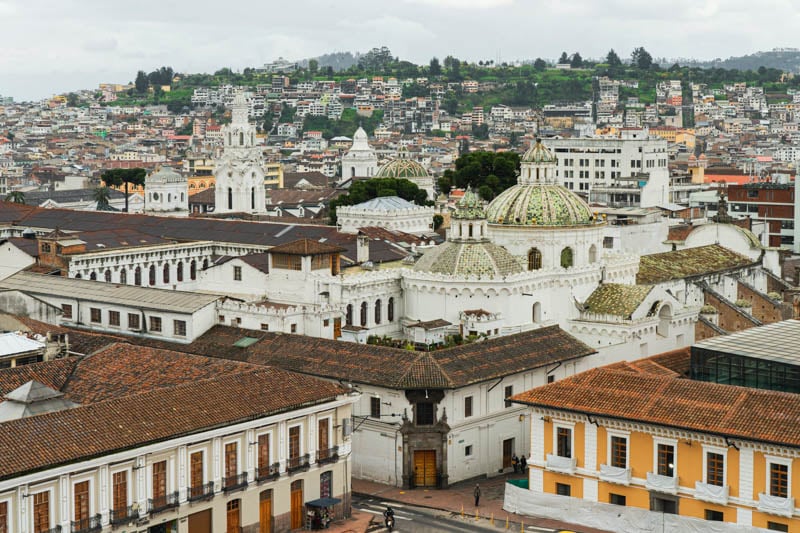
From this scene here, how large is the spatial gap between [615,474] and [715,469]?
11.6 ft

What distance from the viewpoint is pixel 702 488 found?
4484 centimetres

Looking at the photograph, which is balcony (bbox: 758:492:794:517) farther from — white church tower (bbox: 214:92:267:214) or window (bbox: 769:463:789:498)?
white church tower (bbox: 214:92:267:214)

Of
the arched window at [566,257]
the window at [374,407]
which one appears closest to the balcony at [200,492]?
the window at [374,407]

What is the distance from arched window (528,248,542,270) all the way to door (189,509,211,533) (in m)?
29.9

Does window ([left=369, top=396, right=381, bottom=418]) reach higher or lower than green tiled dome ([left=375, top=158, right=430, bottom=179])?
lower

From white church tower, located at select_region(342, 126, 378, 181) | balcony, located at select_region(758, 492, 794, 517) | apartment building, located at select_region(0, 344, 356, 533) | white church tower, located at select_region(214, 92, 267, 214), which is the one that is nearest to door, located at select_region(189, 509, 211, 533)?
apartment building, located at select_region(0, 344, 356, 533)

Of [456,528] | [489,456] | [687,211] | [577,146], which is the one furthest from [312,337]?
[577,146]

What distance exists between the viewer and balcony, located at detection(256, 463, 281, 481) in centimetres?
4503

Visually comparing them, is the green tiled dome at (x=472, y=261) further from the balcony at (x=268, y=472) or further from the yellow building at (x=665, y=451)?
the balcony at (x=268, y=472)

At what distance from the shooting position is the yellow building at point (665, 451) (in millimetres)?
43594

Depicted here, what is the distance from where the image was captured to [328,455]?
1874 inches

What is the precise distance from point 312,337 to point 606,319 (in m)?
15.7

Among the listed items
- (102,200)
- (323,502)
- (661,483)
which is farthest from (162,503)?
(102,200)

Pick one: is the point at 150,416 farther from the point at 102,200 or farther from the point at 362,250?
the point at 102,200
